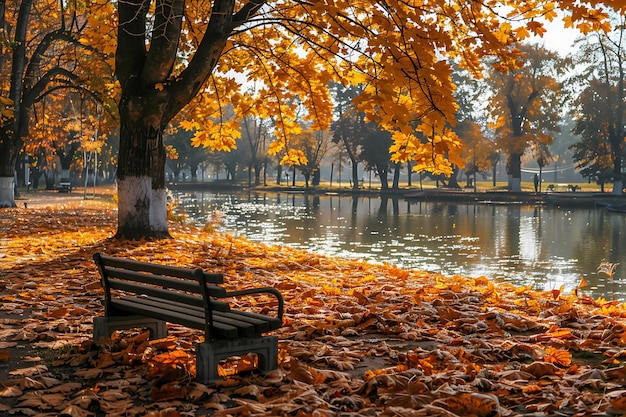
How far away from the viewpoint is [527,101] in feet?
204

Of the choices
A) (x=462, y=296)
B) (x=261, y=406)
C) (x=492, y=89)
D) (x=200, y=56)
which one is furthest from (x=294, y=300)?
(x=492, y=89)

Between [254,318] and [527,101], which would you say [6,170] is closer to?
[254,318]

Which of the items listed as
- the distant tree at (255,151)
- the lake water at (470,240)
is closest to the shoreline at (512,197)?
the lake water at (470,240)

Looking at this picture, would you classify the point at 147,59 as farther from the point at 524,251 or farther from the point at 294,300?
the point at 524,251

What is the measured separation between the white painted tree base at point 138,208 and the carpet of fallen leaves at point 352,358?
3.97 meters

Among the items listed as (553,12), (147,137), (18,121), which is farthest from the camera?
(18,121)

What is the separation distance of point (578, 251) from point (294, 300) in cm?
1623

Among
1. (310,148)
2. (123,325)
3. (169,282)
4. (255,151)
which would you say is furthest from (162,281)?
(255,151)

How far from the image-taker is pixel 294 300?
8.19 m

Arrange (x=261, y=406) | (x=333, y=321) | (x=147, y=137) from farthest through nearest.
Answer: (x=147, y=137)
(x=333, y=321)
(x=261, y=406)

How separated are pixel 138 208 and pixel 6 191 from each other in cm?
1410

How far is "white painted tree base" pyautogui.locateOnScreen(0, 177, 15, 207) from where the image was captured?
83.0ft

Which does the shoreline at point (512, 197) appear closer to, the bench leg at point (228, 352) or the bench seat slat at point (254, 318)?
the bench seat slat at point (254, 318)

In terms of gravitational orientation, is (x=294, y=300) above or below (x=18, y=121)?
below
